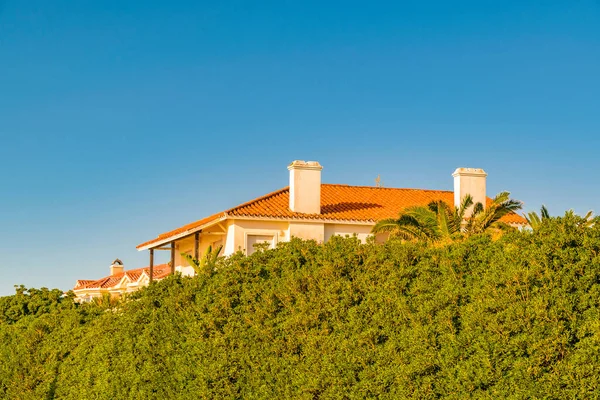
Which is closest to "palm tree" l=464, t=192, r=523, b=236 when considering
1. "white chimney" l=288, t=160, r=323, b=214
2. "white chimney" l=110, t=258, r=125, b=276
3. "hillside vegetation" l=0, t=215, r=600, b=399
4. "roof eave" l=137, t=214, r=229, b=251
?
"white chimney" l=288, t=160, r=323, b=214

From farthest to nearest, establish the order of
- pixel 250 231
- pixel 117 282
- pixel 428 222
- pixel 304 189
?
pixel 117 282, pixel 304 189, pixel 250 231, pixel 428 222

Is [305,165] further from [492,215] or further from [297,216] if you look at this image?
[492,215]

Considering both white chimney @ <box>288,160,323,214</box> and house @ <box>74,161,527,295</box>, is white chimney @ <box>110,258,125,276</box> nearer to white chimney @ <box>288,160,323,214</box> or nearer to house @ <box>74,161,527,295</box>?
house @ <box>74,161,527,295</box>

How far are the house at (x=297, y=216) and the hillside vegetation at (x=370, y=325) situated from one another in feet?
67.1

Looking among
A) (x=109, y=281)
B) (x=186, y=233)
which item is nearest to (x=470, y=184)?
(x=186, y=233)

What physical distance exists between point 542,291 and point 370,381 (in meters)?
2.06

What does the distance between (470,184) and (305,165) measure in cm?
752

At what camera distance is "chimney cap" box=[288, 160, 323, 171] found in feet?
113

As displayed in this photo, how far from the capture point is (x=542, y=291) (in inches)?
272

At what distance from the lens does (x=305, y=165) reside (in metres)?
34.7

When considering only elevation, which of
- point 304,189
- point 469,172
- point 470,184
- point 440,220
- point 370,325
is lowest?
point 370,325

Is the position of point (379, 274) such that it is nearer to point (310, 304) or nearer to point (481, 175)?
point (310, 304)

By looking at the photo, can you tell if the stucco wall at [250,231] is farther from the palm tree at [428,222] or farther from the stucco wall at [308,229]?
the palm tree at [428,222]

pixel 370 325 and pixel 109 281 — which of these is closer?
pixel 370 325
